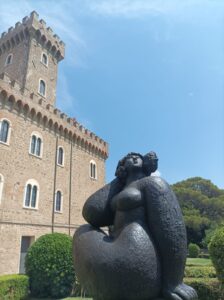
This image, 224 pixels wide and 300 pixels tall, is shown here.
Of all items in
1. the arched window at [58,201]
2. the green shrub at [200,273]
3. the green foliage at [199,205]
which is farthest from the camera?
the green foliage at [199,205]

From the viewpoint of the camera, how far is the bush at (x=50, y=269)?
42.1ft

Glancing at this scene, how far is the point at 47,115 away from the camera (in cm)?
2067

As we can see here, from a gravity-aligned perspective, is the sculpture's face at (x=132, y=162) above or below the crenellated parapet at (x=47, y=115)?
below

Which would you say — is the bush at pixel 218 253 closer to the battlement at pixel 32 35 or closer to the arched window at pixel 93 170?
the arched window at pixel 93 170

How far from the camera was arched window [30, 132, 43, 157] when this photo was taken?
63.2 ft

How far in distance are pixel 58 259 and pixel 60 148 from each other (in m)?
10.7

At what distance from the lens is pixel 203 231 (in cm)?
3625

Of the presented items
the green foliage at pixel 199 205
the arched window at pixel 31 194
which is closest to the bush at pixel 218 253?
the arched window at pixel 31 194

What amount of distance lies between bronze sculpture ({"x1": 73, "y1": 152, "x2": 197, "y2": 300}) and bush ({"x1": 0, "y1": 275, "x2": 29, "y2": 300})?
10650 millimetres

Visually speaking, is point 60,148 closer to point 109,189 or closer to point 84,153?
point 84,153

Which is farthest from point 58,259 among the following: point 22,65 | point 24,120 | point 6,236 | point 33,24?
point 33,24

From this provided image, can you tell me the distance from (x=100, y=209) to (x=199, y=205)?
4239 cm

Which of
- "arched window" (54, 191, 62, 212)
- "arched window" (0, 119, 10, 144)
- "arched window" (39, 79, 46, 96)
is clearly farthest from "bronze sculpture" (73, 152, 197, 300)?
"arched window" (39, 79, 46, 96)

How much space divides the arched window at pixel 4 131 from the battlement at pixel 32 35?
10.9 m
